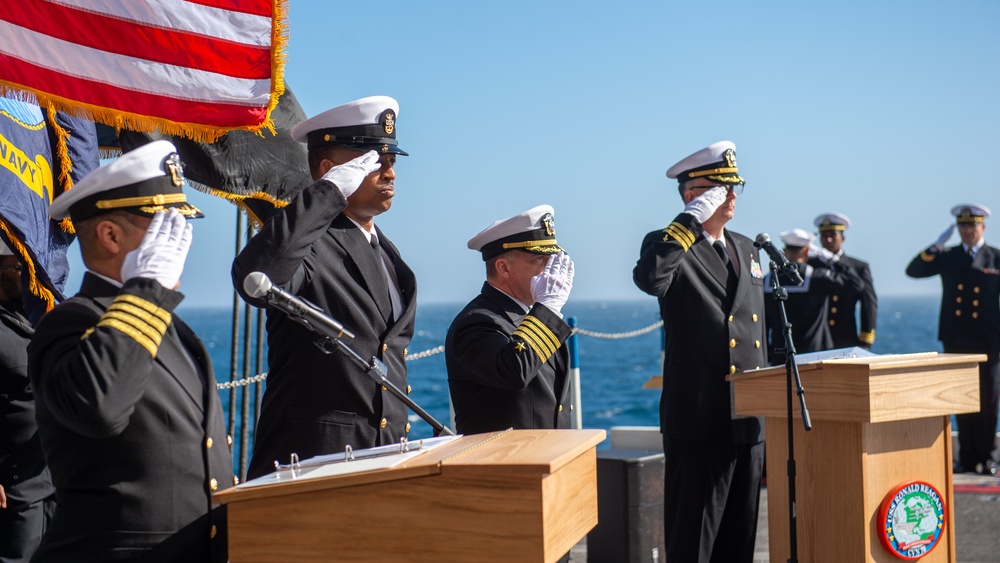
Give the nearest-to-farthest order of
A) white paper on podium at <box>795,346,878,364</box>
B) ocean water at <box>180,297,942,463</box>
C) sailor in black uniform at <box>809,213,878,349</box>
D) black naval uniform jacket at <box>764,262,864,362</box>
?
white paper on podium at <box>795,346,878,364</box> < black naval uniform jacket at <box>764,262,864,362</box> < sailor in black uniform at <box>809,213,878,349</box> < ocean water at <box>180,297,942,463</box>

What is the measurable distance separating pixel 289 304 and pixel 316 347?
68cm

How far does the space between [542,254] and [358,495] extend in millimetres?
2065

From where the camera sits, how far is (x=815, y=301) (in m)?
10.7

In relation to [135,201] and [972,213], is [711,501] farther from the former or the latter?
[972,213]

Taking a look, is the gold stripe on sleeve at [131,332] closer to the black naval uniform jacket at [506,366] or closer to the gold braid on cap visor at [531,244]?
the black naval uniform jacket at [506,366]

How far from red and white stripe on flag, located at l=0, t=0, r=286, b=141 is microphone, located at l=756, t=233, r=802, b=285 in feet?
7.16

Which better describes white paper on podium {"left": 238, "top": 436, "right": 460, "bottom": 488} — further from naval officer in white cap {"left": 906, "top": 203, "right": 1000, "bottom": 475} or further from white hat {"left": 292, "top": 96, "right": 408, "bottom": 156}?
naval officer in white cap {"left": 906, "top": 203, "right": 1000, "bottom": 475}

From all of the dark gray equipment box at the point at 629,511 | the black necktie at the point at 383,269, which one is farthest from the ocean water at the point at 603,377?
the black necktie at the point at 383,269

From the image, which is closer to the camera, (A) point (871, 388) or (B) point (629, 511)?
(A) point (871, 388)

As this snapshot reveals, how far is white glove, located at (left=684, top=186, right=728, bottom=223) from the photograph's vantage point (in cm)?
498

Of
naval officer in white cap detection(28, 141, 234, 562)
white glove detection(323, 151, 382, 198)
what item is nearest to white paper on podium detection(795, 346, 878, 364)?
white glove detection(323, 151, 382, 198)

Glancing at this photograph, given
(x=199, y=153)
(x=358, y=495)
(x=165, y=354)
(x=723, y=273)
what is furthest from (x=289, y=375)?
(x=723, y=273)

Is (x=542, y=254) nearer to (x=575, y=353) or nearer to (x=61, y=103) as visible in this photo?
(x=61, y=103)

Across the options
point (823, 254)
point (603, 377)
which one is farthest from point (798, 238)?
point (603, 377)
